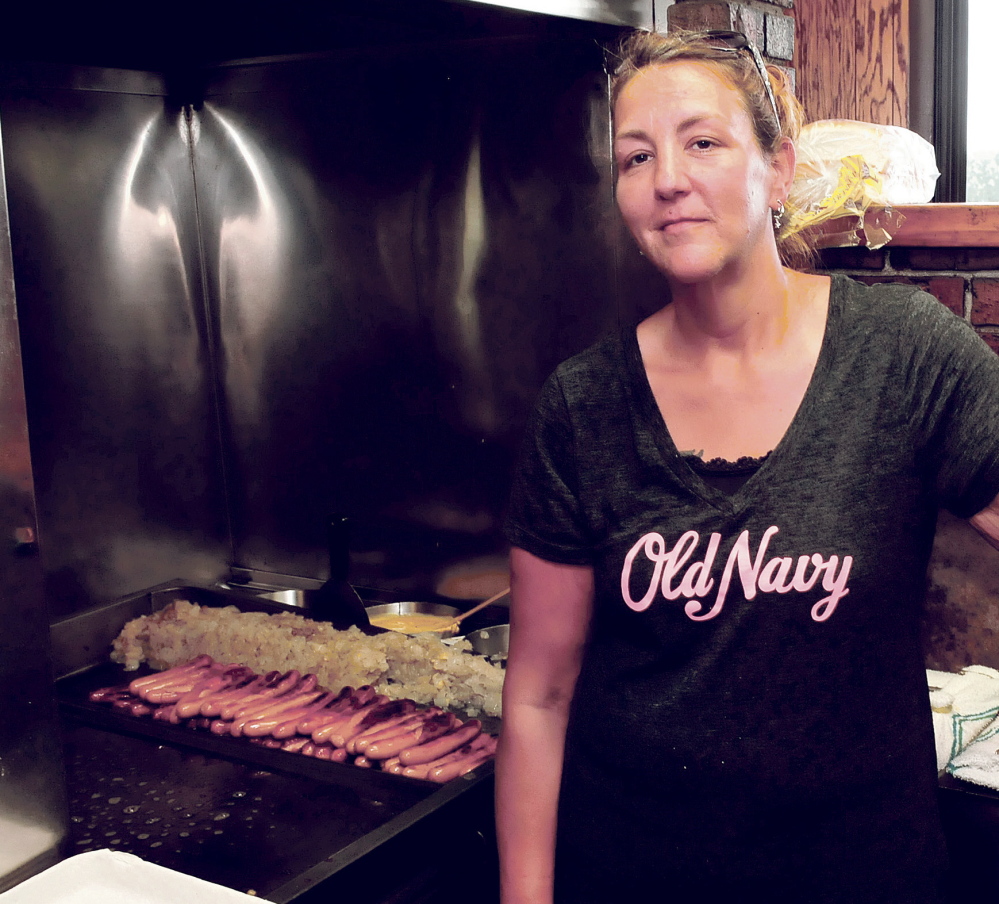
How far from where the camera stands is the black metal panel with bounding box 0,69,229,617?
2.90m

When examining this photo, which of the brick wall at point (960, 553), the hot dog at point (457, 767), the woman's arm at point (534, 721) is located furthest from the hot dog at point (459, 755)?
the brick wall at point (960, 553)

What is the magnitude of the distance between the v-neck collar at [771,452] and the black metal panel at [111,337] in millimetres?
2037

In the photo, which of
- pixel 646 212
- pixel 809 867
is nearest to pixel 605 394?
pixel 646 212

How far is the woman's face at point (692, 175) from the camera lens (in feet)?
4.43

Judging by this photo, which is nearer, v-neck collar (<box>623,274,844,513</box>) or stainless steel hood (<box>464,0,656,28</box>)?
v-neck collar (<box>623,274,844,513</box>)

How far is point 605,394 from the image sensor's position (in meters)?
1.44

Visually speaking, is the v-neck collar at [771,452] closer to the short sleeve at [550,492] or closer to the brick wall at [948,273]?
the short sleeve at [550,492]

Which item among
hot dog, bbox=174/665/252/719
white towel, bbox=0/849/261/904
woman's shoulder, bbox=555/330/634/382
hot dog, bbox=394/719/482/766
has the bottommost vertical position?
hot dog, bbox=394/719/482/766

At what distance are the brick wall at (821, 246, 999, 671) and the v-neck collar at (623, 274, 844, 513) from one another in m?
0.87

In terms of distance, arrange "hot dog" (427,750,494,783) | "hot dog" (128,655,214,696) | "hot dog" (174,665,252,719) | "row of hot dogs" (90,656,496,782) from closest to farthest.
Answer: "hot dog" (427,750,494,783)
"row of hot dogs" (90,656,496,782)
"hot dog" (174,665,252,719)
"hot dog" (128,655,214,696)

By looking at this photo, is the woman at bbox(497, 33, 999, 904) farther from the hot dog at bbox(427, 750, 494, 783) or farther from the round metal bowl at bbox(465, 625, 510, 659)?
the round metal bowl at bbox(465, 625, 510, 659)

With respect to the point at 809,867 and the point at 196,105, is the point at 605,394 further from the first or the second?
the point at 196,105

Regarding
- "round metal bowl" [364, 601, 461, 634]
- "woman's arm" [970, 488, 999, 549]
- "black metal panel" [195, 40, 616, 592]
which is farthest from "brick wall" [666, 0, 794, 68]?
"round metal bowl" [364, 601, 461, 634]

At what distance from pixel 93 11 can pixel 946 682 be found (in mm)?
2398
